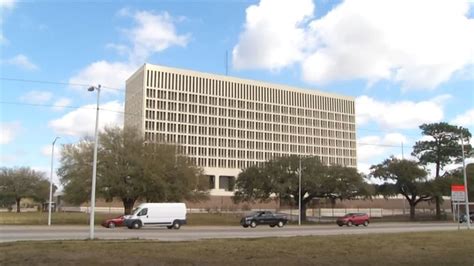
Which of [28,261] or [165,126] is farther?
[165,126]

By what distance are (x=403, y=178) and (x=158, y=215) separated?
5062cm

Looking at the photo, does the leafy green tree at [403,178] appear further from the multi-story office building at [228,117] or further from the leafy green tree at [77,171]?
the multi-story office building at [228,117]

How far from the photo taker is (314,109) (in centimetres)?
19400

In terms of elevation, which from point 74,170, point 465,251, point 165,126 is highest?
point 165,126

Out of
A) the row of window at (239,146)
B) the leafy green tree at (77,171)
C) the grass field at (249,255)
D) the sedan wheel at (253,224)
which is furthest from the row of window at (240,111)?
the grass field at (249,255)

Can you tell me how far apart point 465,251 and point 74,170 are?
47306 millimetres

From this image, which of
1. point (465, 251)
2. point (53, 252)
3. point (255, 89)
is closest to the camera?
point (53, 252)

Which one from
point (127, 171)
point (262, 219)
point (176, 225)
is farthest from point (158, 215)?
point (262, 219)

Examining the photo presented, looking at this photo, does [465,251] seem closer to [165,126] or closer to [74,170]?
[74,170]

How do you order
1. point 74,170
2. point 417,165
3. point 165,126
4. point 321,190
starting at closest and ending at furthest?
point 74,170 → point 321,190 → point 417,165 → point 165,126

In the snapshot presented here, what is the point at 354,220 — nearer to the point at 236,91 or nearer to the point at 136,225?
the point at 136,225

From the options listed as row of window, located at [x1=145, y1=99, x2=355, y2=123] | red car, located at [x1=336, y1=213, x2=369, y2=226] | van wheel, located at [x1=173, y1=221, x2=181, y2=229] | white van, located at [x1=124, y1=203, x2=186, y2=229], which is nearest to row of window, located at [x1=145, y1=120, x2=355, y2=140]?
row of window, located at [x1=145, y1=99, x2=355, y2=123]

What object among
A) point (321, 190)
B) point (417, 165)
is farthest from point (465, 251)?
point (417, 165)

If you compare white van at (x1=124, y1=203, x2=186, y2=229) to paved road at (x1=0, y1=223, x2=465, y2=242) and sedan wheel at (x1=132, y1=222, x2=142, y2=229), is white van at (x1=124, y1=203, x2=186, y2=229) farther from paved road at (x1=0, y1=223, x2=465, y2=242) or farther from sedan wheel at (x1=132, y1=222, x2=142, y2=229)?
paved road at (x1=0, y1=223, x2=465, y2=242)
